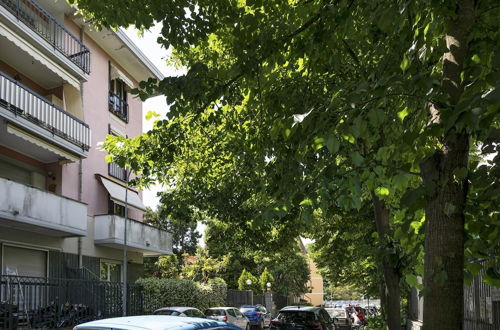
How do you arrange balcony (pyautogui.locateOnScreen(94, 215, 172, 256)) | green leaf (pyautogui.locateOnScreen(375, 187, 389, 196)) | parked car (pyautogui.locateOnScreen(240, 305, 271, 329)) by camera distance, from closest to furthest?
green leaf (pyautogui.locateOnScreen(375, 187, 389, 196)), balcony (pyautogui.locateOnScreen(94, 215, 172, 256)), parked car (pyautogui.locateOnScreen(240, 305, 271, 329))

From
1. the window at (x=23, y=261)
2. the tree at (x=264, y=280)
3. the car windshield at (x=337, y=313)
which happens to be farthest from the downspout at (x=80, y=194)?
the tree at (x=264, y=280)

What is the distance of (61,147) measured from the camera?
61.5ft

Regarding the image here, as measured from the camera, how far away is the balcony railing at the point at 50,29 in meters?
17.6

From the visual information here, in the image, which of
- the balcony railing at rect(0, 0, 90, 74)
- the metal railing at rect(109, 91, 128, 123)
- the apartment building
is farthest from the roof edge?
the balcony railing at rect(0, 0, 90, 74)

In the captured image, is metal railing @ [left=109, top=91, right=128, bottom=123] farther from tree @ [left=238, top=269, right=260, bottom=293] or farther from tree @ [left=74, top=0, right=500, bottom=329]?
tree @ [left=238, top=269, right=260, bottom=293]

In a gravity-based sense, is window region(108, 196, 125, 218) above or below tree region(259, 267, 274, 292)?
above

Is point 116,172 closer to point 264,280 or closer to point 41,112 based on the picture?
point 41,112

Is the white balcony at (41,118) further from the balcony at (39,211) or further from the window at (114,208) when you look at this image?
the window at (114,208)

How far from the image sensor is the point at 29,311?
46.6 ft

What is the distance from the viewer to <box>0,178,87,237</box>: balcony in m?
15.7

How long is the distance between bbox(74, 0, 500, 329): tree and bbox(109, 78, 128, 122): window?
16641mm

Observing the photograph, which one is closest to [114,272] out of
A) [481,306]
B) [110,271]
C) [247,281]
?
[110,271]

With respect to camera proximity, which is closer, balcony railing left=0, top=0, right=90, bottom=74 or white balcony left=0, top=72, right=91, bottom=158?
white balcony left=0, top=72, right=91, bottom=158

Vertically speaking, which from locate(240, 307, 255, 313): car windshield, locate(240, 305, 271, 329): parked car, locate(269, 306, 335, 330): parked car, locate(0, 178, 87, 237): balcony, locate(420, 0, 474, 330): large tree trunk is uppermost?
locate(0, 178, 87, 237): balcony
